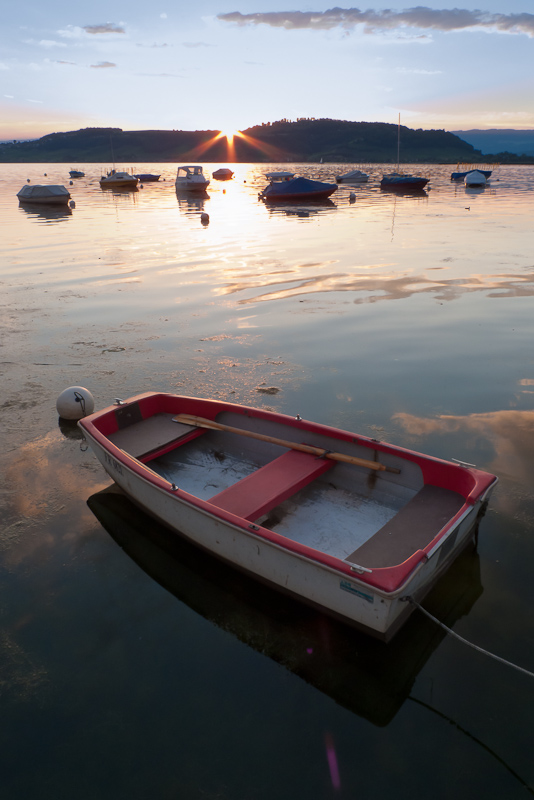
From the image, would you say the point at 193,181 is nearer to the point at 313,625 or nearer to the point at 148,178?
the point at 148,178

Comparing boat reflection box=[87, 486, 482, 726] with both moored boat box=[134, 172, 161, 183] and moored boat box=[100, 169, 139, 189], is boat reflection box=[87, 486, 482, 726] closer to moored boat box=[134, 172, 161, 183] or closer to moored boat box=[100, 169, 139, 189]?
moored boat box=[100, 169, 139, 189]

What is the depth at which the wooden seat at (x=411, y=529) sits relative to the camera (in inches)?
197

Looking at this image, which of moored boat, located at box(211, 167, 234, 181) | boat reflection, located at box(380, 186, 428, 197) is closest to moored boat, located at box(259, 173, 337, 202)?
boat reflection, located at box(380, 186, 428, 197)

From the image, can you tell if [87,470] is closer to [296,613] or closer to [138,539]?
[138,539]

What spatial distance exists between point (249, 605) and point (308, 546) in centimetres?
95

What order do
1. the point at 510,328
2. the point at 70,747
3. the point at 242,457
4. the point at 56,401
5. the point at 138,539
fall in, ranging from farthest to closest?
the point at 510,328 < the point at 56,401 < the point at 242,457 < the point at 138,539 < the point at 70,747

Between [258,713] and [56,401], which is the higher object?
[56,401]

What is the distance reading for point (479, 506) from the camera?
5324mm

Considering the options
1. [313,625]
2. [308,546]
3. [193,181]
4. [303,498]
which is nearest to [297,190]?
[193,181]

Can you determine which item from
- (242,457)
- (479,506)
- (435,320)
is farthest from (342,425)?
(435,320)

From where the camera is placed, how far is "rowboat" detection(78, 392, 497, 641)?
4.62m

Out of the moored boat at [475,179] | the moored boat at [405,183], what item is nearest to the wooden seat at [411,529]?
the moored boat at [405,183]

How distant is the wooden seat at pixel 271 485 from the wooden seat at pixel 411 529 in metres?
1.10

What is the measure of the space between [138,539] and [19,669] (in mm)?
2052
